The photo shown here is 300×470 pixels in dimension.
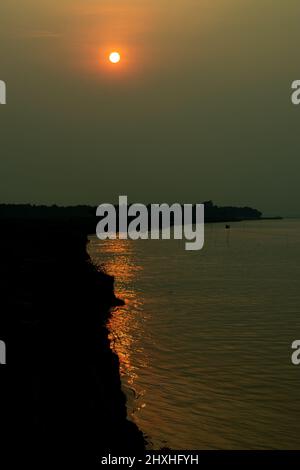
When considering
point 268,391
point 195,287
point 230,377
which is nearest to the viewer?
point 268,391

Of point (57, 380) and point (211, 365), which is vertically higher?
point (57, 380)

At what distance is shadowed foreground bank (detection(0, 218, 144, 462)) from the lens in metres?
10.8

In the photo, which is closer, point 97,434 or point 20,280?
point 97,434

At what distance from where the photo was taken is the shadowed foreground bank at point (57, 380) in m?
10.8

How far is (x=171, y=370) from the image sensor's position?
2378 centimetres

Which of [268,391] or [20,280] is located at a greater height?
[20,280]

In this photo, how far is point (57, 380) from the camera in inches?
553

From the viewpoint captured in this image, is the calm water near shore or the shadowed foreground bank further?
the calm water near shore

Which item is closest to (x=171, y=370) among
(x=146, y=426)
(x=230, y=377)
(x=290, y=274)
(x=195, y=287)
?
(x=230, y=377)

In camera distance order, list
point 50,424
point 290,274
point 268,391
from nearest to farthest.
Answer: point 50,424, point 268,391, point 290,274

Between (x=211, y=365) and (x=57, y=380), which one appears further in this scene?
(x=211, y=365)

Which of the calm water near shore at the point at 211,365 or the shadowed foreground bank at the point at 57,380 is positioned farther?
the calm water near shore at the point at 211,365
